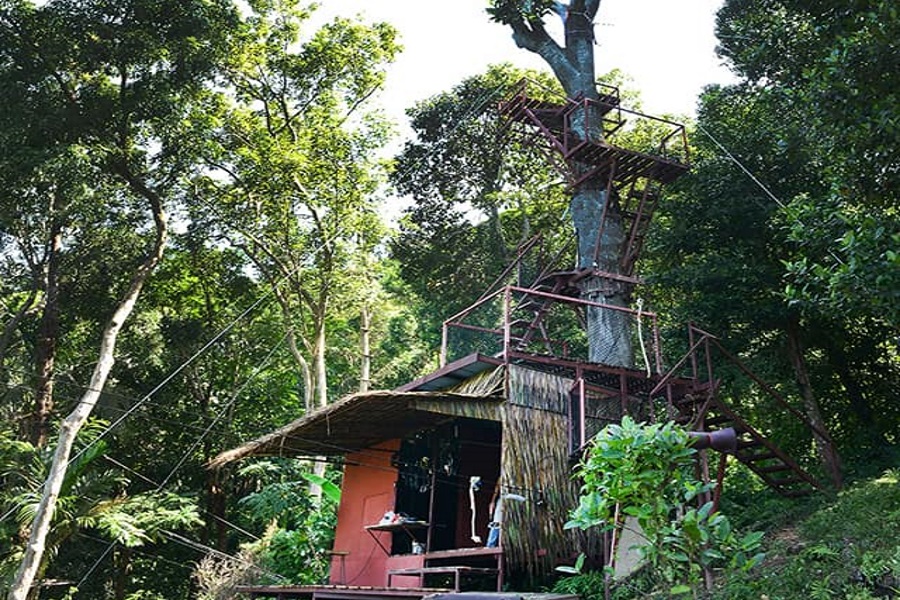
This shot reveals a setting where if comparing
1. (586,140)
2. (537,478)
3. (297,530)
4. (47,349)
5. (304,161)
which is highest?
(304,161)

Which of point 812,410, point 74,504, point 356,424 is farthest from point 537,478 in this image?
point 74,504

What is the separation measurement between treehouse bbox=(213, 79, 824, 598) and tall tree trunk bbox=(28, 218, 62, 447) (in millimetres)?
7229

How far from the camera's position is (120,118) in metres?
15.5

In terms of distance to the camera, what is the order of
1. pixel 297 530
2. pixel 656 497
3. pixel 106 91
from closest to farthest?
pixel 656 497 → pixel 297 530 → pixel 106 91

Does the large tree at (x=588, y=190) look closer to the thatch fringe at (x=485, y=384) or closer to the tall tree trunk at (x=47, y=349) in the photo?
the thatch fringe at (x=485, y=384)

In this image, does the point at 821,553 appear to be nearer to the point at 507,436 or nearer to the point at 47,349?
the point at 507,436

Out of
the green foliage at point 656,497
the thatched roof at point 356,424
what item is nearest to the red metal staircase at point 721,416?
the thatched roof at point 356,424

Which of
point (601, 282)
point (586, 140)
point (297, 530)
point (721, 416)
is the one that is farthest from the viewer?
point (297, 530)

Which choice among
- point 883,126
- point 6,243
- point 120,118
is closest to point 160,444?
point 6,243

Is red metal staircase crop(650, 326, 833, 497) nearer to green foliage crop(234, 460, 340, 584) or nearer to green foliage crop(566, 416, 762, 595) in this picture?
green foliage crop(566, 416, 762, 595)

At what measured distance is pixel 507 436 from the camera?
933 cm

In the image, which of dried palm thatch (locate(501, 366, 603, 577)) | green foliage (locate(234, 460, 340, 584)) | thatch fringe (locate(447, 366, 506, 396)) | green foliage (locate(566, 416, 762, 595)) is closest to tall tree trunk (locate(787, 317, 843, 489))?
dried palm thatch (locate(501, 366, 603, 577))

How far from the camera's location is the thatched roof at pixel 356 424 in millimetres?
9195

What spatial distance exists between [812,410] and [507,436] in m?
5.08
